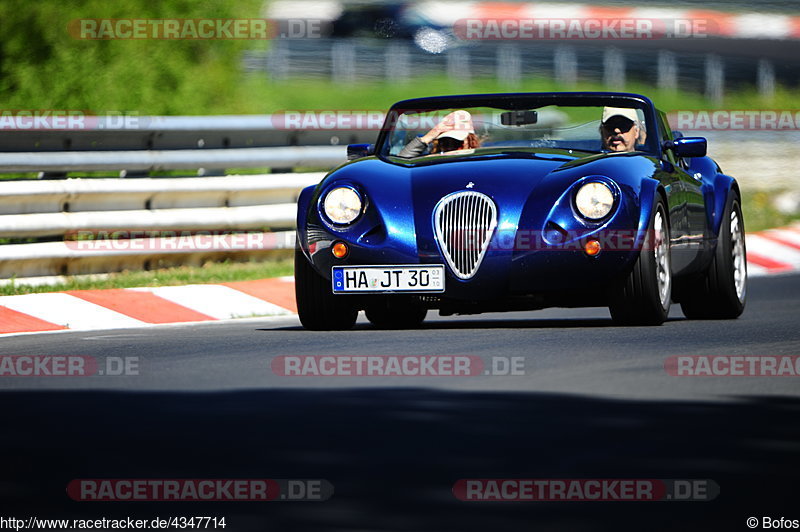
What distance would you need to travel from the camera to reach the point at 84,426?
5621 millimetres

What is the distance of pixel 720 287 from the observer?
32.9 ft

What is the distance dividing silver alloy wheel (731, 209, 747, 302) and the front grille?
249cm

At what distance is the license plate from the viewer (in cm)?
846

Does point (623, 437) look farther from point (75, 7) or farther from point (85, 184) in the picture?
point (75, 7)

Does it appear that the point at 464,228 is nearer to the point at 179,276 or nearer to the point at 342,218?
the point at 342,218
